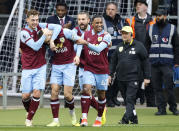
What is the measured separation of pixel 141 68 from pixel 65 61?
5.13 feet

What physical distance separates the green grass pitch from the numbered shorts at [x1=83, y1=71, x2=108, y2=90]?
28.4 inches

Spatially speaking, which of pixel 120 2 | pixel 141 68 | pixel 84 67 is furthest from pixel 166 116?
pixel 120 2

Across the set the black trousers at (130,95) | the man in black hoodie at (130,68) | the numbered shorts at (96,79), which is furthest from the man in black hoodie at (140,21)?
the numbered shorts at (96,79)

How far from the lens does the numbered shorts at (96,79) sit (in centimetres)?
1326

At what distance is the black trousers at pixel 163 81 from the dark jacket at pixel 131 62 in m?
2.29

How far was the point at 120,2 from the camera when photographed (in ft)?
66.1

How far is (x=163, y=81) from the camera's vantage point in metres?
16.5

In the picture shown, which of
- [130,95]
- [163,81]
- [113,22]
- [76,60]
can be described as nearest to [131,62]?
[130,95]

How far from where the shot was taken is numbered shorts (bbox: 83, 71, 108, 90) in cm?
1326

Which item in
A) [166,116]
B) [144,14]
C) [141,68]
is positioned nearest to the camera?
[141,68]

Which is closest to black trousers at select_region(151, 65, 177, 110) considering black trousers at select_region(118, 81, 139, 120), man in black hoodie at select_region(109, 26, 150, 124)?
man in black hoodie at select_region(109, 26, 150, 124)

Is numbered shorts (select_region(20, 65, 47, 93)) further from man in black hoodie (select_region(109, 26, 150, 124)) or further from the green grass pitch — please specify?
man in black hoodie (select_region(109, 26, 150, 124))

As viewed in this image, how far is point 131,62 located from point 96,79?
2.65 feet

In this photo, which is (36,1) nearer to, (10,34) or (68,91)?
(10,34)
